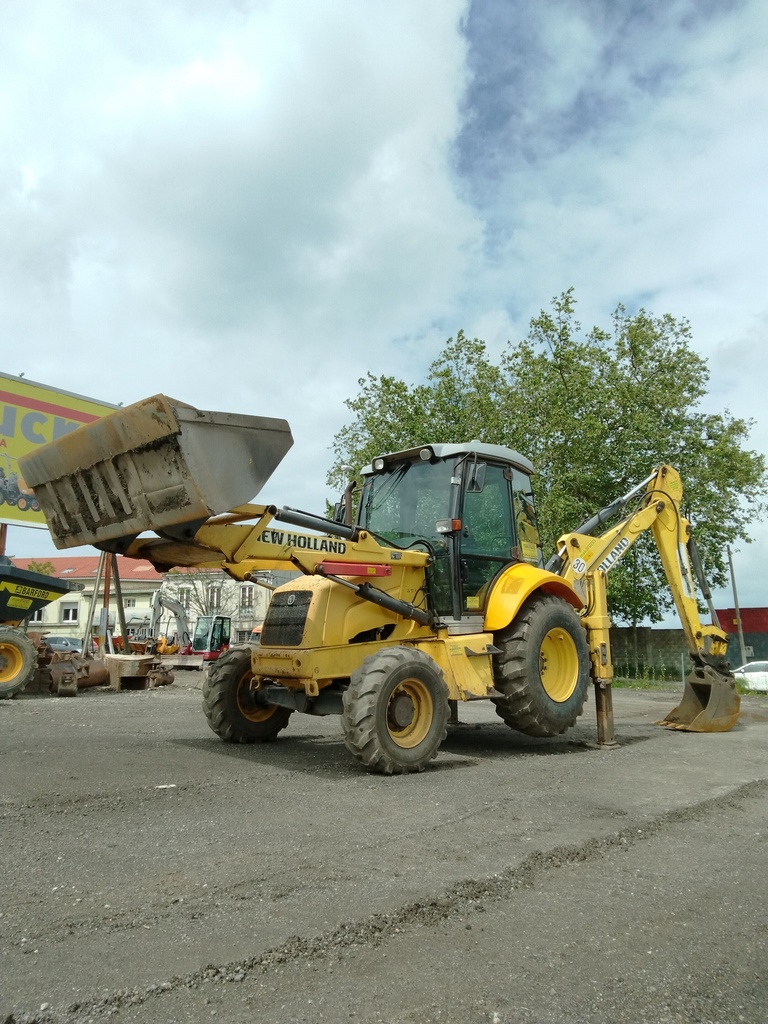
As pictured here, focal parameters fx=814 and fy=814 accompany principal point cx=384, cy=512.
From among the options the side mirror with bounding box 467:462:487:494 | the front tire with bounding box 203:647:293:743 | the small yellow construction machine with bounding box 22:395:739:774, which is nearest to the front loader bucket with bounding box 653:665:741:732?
the small yellow construction machine with bounding box 22:395:739:774

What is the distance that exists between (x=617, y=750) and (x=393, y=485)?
12.0 feet

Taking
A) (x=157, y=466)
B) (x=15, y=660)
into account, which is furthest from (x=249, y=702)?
(x=15, y=660)

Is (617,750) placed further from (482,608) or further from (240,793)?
(240,793)

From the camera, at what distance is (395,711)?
22.4 ft

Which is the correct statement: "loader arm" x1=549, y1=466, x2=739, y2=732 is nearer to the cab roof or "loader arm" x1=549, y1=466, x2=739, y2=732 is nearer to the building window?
the cab roof

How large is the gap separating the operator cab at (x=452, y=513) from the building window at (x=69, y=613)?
221 ft

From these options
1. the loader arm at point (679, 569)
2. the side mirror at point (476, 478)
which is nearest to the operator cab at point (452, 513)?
the side mirror at point (476, 478)

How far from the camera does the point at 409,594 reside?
786 cm

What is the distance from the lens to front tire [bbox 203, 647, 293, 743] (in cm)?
821

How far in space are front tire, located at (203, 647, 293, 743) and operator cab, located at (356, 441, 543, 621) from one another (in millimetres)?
1956

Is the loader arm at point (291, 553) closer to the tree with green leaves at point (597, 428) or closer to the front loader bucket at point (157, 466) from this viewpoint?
the front loader bucket at point (157, 466)

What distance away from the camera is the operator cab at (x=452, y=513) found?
26.2 feet

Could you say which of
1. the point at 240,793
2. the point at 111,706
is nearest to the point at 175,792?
the point at 240,793

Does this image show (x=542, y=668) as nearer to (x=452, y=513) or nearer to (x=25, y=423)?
(x=452, y=513)
